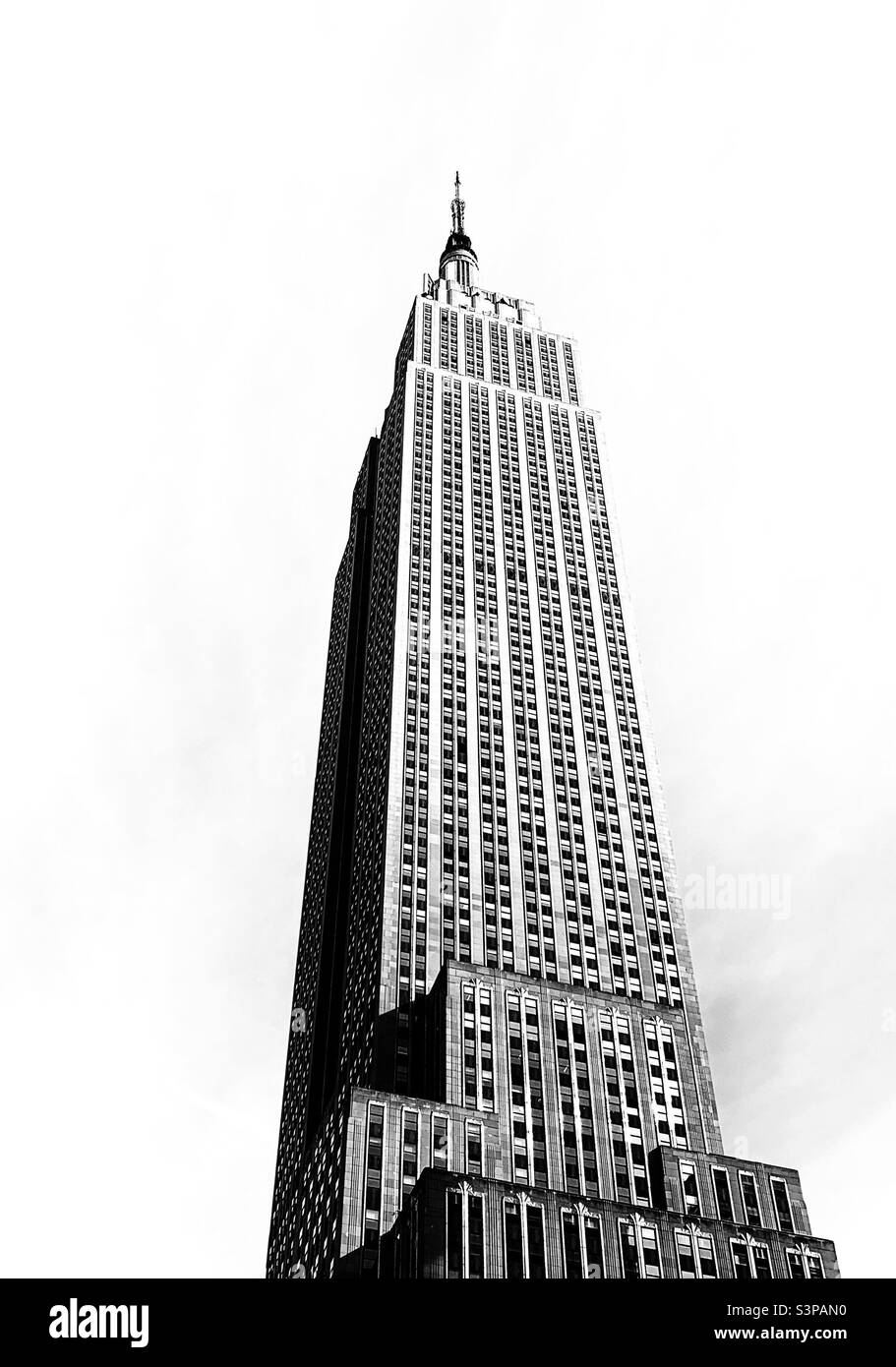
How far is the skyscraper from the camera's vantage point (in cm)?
9688

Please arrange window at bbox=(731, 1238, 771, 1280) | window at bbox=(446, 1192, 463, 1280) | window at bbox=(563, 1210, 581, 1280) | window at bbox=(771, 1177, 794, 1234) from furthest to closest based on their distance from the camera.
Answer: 1. window at bbox=(771, 1177, 794, 1234)
2. window at bbox=(731, 1238, 771, 1280)
3. window at bbox=(563, 1210, 581, 1280)
4. window at bbox=(446, 1192, 463, 1280)

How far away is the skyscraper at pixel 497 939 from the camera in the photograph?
3814 inches

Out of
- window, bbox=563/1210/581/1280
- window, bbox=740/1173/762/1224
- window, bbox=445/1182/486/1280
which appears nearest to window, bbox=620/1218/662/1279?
window, bbox=563/1210/581/1280

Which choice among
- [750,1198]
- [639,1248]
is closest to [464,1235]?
[639,1248]

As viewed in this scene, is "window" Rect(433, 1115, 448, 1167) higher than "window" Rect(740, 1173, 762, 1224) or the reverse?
higher

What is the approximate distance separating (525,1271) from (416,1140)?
1566 centimetres

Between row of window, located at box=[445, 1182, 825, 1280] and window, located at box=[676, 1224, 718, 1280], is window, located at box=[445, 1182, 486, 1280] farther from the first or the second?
window, located at box=[676, 1224, 718, 1280]

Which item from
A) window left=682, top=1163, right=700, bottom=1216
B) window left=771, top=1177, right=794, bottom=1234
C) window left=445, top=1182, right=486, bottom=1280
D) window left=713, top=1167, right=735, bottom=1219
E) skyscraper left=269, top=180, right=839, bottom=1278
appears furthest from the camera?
window left=682, top=1163, right=700, bottom=1216

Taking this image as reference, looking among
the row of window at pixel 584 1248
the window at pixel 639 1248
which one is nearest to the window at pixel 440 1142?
the row of window at pixel 584 1248

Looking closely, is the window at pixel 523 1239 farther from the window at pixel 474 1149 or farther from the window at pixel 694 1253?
the window at pixel 694 1253
